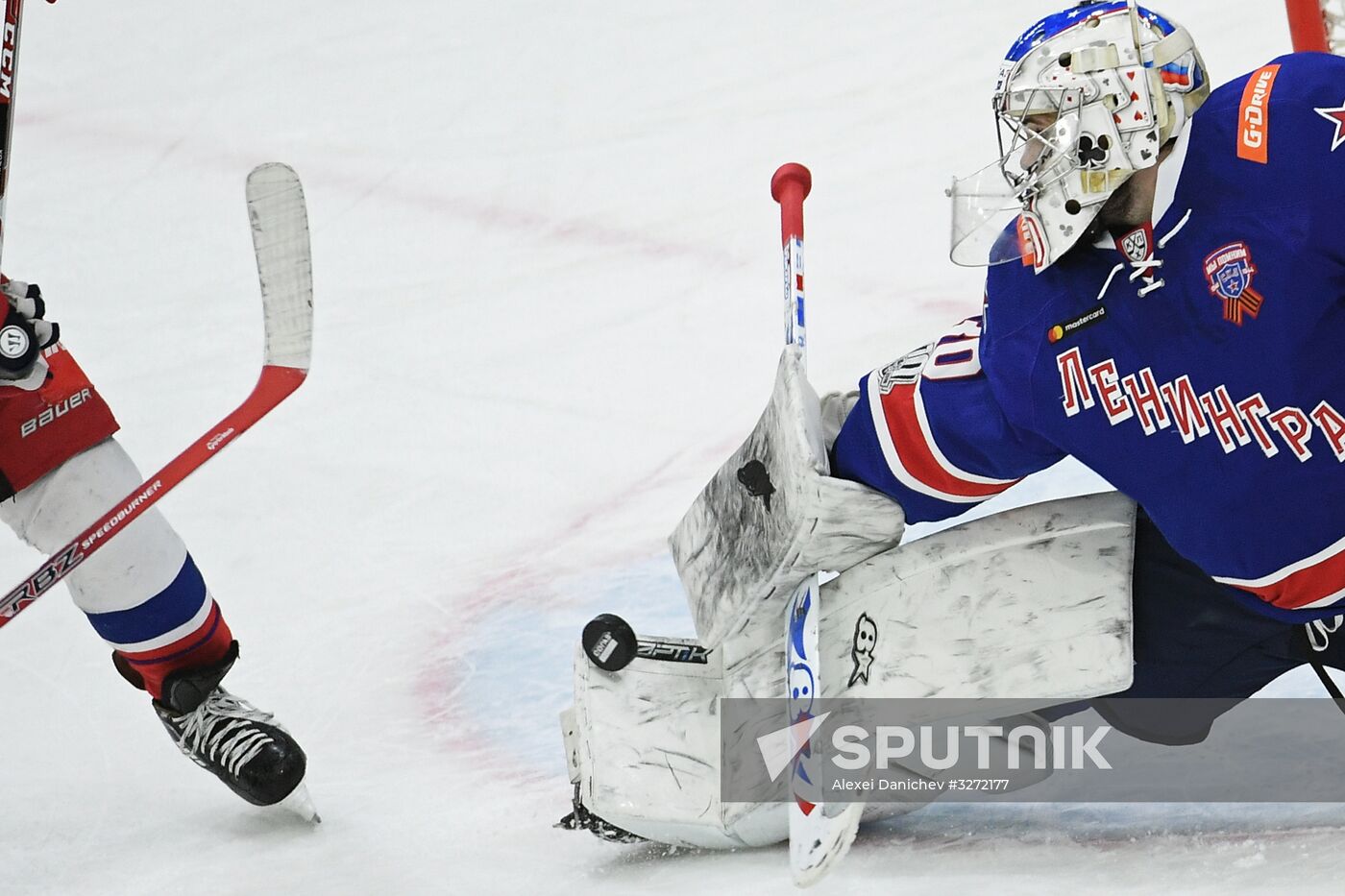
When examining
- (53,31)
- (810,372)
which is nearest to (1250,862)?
(810,372)

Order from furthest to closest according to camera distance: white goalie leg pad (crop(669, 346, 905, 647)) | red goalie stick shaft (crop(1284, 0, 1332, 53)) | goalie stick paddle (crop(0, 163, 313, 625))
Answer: red goalie stick shaft (crop(1284, 0, 1332, 53)) < goalie stick paddle (crop(0, 163, 313, 625)) < white goalie leg pad (crop(669, 346, 905, 647))

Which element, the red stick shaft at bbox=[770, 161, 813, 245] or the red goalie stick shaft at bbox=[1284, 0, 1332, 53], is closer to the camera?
the red stick shaft at bbox=[770, 161, 813, 245]

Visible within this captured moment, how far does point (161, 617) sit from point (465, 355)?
59.7 inches

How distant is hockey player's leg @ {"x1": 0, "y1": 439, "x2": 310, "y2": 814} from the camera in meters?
2.20

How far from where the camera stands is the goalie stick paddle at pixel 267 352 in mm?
2154

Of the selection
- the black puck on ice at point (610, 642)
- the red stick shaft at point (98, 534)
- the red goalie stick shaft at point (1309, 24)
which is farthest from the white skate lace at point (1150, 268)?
the red stick shaft at point (98, 534)

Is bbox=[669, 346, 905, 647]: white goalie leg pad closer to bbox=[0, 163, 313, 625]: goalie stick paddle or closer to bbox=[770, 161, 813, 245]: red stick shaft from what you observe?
bbox=[770, 161, 813, 245]: red stick shaft

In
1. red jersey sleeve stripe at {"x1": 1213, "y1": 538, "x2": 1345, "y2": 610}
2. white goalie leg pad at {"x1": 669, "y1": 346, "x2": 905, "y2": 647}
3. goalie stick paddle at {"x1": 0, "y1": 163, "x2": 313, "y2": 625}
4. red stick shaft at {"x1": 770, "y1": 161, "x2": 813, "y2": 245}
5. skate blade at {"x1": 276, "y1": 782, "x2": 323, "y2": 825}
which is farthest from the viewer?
skate blade at {"x1": 276, "y1": 782, "x2": 323, "y2": 825}

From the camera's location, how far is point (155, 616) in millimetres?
2229

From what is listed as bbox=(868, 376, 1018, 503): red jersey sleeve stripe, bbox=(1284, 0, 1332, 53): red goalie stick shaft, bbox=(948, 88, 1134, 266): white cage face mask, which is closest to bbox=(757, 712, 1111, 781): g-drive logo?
bbox=(868, 376, 1018, 503): red jersey sleeve stripe

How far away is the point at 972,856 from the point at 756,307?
1957mm

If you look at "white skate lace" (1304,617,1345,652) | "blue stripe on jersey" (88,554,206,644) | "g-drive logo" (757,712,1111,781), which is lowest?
"g-drive logo" (757,712,1111,781)

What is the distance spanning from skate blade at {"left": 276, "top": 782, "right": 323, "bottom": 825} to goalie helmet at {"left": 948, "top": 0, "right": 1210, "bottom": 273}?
4.05 feet

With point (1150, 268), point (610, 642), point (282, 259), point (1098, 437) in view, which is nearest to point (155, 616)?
point (282, 259)
